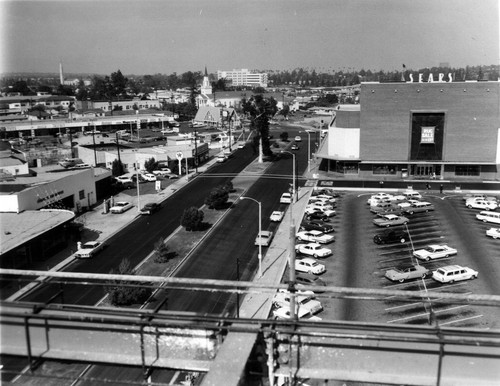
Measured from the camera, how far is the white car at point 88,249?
24453 mm

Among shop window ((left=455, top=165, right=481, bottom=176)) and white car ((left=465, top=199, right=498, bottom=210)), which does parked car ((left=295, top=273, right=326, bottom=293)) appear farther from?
shop window ((left=455, top=165, right=481, bottom=176))

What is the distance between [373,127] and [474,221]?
14.9 meters

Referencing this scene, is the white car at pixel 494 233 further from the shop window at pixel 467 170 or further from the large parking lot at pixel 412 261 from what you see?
the shop window at pixel 467 170

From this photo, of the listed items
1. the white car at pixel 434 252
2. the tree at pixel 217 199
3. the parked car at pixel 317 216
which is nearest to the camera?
the white car at pixel 434 252

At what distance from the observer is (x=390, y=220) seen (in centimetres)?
2958

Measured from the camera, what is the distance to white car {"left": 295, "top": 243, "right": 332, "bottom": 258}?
80.5ft

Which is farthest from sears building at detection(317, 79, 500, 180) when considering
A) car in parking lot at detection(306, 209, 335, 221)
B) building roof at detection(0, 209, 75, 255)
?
building roof at detection(0, 209, 75, 255)

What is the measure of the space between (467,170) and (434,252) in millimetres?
21224

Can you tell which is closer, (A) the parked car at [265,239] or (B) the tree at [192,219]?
(A) the parked car at [265,239]

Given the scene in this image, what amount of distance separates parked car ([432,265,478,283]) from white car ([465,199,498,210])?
1221cm

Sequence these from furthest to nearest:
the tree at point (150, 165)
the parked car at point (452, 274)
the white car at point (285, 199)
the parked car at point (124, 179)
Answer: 1. the tree at point (150, 165)
2. the parked car at point (124, 179)
3. the white car at point (285, 199)
4. the parked car at point (452, 274)

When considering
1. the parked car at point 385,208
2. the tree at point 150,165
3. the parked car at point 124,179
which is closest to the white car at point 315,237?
the parked car at point 385,208

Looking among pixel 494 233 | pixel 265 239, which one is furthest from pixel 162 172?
pixel 494 233

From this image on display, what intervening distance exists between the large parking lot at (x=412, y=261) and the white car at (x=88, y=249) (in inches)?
430
